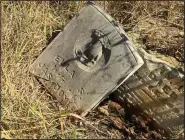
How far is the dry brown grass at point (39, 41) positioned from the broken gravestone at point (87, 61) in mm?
124

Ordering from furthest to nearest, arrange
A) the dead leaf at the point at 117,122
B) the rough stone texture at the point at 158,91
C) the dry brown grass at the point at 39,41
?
1. the dead leaf at the point at 117,122
2. the dry brown grass at the point at 39,41
3. the rough stone texture at the point at 158,91

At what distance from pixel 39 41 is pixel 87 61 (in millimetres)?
510

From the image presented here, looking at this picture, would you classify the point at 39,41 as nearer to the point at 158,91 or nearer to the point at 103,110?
the point at 103,110

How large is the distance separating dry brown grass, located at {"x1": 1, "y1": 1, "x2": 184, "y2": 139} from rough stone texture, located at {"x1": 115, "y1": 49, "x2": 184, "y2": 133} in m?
0.45

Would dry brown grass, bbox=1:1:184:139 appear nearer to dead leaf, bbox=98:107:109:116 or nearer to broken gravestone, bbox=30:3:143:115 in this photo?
broken gravestone, bbox=30:3:143:115

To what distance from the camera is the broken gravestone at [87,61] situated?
2.82 m

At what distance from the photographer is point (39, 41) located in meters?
3.23

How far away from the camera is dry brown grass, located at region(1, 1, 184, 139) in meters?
→ 2.88

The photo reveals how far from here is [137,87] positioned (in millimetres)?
3025

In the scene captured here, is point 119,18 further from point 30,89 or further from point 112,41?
point 30,89

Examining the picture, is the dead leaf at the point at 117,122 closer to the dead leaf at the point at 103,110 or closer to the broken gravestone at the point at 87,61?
the dead leaf at the point at 103,110

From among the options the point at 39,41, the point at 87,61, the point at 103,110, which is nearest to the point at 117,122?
the point at 103,110

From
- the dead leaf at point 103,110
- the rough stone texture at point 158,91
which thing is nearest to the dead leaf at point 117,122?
the dead leaf at point 103,110

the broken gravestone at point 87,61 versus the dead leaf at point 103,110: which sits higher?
the broken gravestone at point 87,61
